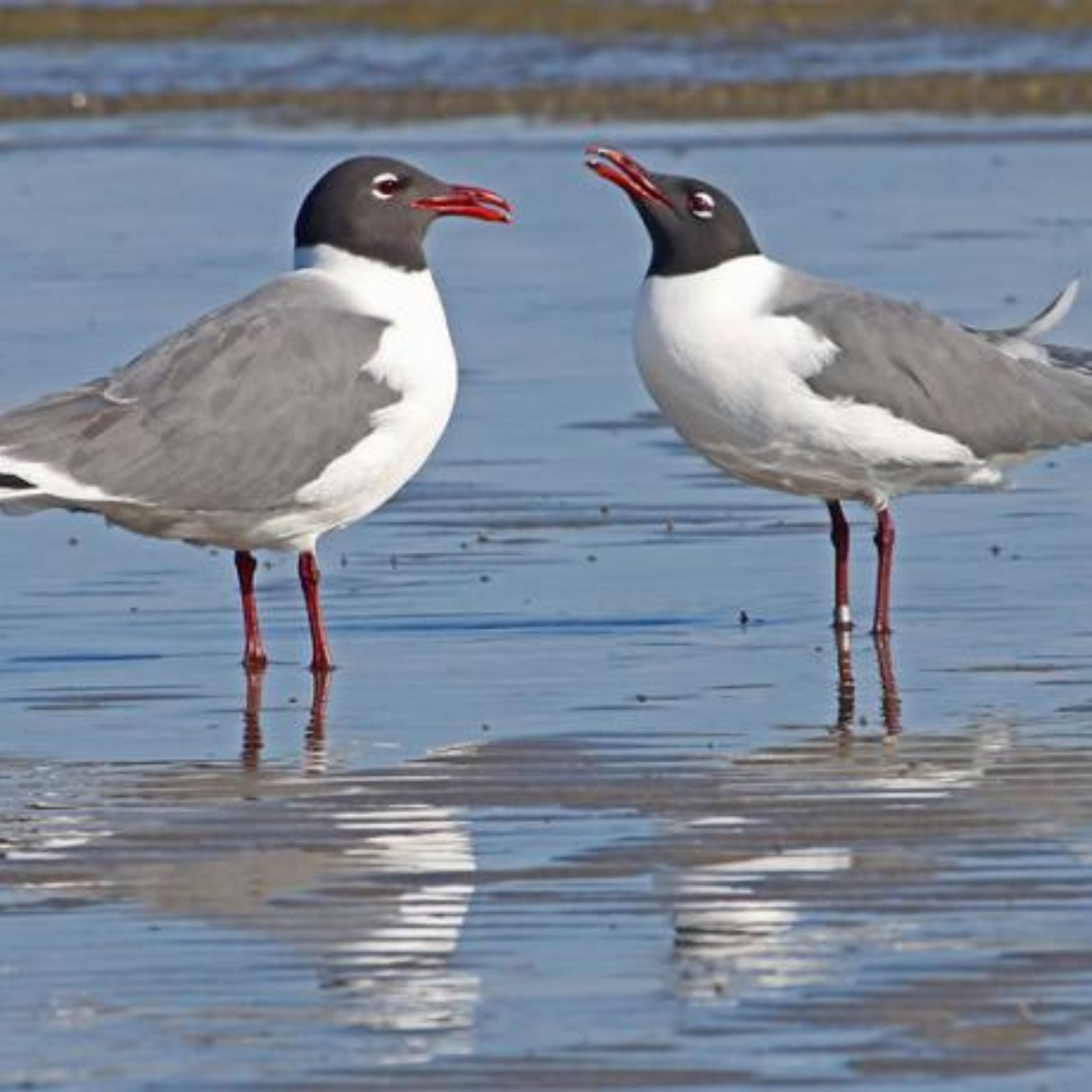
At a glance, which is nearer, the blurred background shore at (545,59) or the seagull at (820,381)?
the seagull at (820,381)

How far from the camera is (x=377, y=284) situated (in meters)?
10.8

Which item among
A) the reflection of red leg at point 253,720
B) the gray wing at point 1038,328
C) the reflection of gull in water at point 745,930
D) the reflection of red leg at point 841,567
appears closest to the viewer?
the reflection of gull in water at point 745,930

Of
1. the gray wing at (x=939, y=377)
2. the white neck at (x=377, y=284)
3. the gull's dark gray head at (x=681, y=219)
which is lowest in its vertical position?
the gray wing at (x=939, y=377)

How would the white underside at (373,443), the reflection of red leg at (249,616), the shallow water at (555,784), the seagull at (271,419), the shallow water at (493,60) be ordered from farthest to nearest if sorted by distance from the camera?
the shallow water at (493,60) < the reflection of red leg at (249,616) < the white underside at (373,443) < the seagull at (271,419) < the shallow water at (555,784)

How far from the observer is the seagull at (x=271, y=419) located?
10.1 m

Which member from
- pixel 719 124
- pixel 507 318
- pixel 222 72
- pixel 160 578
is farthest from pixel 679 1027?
pixel 222 72

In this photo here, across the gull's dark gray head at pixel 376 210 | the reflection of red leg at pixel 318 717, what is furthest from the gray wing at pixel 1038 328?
the reflection of red leg at pixel 318 717

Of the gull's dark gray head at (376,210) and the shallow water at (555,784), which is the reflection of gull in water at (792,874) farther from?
the gull's dark gray head at (376,210)

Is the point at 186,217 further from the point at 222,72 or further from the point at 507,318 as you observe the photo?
the point at 222,72

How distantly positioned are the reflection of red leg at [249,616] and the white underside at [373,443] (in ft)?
0.35

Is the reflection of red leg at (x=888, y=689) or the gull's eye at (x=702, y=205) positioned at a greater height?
the gull's eye at (x=702, y=205)

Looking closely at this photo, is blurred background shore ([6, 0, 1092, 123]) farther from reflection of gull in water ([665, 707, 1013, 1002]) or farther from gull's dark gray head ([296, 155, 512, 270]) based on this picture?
reflection of gull in water ([665, 707, 1013, 1002])

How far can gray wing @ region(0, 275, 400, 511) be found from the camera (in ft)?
33.2

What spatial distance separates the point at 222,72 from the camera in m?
31.2
